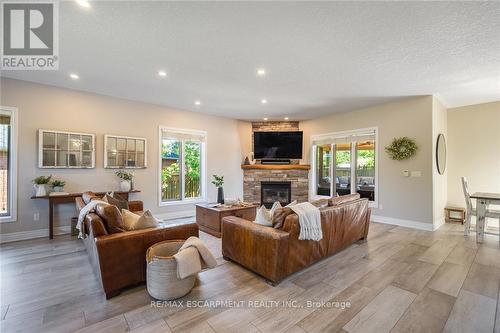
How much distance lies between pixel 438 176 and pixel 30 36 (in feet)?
Answer: 23.5

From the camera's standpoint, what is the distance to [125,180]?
4.61m

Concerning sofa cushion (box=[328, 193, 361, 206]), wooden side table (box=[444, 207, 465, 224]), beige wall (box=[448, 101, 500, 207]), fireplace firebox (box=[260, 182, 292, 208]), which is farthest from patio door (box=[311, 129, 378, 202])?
sofa cushion (box=[328, 193, 361, 206])

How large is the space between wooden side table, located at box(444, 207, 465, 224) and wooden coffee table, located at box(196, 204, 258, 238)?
458 centimetres

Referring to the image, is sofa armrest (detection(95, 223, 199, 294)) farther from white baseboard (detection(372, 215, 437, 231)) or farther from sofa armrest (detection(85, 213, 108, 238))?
white baseboard (detection(372, 215, 437, 231))

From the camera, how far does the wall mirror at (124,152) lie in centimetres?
457

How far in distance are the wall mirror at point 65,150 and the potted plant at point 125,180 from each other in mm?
507

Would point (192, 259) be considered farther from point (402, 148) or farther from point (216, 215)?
point (402, 148)

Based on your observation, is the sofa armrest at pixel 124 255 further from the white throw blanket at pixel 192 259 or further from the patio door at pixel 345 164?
the patio door at pixel 345 164

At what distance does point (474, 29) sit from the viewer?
7.67 ft

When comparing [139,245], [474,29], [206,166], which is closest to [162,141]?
[206,166]

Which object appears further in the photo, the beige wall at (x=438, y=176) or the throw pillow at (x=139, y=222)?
the beige wall at (x=438, y=176)

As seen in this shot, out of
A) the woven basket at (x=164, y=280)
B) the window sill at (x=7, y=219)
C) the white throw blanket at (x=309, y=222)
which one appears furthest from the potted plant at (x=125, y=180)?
the white throw blanket at (x=309, y=222)

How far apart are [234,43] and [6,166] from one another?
4.40 m

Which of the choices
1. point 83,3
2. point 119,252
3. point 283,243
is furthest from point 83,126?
point 283,243
